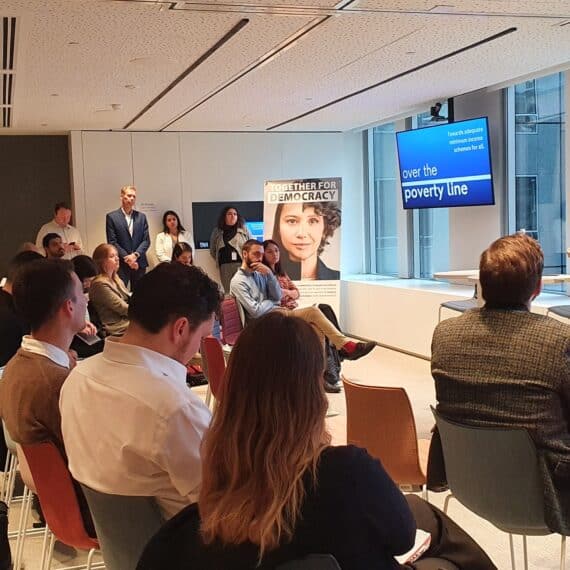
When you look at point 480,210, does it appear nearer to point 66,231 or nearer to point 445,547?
point 66,231

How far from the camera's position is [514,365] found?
2.41 meters

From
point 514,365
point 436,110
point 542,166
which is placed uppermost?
point 436,110

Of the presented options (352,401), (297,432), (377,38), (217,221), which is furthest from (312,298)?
(297,432)

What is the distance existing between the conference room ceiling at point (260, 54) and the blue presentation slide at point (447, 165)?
1.30 ft

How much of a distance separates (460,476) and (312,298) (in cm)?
624

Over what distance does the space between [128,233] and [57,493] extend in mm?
6988

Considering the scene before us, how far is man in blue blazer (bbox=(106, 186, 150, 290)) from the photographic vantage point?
905cm

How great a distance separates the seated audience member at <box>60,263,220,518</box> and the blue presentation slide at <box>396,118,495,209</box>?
5569mm

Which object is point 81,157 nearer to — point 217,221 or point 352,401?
point 217,221

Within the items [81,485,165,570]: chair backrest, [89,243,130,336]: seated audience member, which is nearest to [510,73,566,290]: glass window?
[89,243,130,336]: seated audience member

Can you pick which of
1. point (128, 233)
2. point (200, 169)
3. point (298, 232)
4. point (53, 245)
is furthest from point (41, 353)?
point (200, 169)

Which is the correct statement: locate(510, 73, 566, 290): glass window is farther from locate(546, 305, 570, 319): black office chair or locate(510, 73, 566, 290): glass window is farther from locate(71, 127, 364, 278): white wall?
locate(71, 127, 364, 278): white wall

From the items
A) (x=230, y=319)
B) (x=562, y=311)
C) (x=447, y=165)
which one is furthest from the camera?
(x=447, y=165)

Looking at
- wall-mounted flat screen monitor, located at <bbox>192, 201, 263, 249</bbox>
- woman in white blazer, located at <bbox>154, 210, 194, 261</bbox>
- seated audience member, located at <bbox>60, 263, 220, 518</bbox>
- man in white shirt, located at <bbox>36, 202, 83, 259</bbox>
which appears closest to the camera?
seated audience member, located at <bbox>60, 263, 220, 518</bbox>
